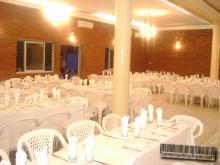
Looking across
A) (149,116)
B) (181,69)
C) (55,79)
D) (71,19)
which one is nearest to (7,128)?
(149,116)

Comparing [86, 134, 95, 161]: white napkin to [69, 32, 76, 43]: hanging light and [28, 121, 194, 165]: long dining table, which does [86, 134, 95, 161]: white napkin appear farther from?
[69, 32, 76, 43]: hanging light

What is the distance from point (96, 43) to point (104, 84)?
5.97 m

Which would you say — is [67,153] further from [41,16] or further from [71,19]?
[71,19]

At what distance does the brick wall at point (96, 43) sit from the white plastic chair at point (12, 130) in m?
6.59

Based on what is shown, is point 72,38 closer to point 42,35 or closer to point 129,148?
point 42,35

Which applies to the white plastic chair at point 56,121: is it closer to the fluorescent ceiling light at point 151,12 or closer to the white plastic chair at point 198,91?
the white plastic chair at point 198,91

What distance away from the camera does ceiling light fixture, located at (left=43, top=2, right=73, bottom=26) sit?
1143 centimetres

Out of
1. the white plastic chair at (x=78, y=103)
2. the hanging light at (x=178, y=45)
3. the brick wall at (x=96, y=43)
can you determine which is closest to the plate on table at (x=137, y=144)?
the white plastic chair at (x=78, y=103)

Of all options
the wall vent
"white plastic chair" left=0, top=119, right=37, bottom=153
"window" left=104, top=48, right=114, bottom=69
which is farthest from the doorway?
"white plastic chair" left=0, top=119, right=37, bottom=153

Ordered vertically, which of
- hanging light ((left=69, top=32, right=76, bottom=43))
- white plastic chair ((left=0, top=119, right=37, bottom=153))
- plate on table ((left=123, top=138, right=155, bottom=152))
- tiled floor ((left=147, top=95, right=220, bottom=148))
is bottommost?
tiled floor ((left=147, top=95, right=220, bottom=148))

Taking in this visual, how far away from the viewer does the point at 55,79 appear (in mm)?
10773

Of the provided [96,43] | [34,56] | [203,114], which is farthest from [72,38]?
[203,114]

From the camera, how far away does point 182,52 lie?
1802 centimetres

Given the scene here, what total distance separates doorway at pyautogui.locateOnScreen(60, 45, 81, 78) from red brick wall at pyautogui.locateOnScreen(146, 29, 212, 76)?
18.9ft
